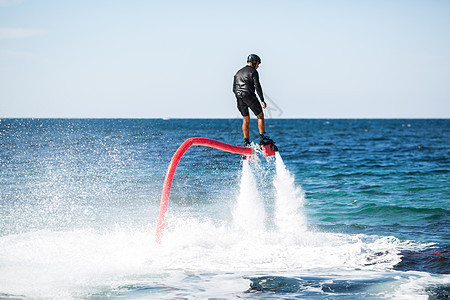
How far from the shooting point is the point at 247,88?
10414mm

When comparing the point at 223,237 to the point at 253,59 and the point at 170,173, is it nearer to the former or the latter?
the point at 170,173

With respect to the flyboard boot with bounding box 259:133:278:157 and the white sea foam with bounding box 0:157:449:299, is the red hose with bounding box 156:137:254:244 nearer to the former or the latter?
the white sea foam with bounding box 0:157:449:299

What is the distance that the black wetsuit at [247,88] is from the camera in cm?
1029

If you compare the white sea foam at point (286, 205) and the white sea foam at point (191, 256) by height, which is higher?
the white sea foam at point (286, 205)

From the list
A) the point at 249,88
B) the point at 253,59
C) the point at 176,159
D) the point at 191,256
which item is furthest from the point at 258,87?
the point at 191,256

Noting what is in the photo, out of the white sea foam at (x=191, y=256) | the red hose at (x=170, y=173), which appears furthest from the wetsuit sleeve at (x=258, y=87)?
the white sea foam at (x=191, y=256)

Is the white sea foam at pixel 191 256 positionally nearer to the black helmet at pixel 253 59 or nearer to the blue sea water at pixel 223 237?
the blue sea water at pixel 223 237

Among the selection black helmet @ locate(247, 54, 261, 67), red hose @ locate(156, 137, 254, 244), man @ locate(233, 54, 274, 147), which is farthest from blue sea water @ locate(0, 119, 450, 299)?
black helmet @ locate(247, 54, 261, 67)

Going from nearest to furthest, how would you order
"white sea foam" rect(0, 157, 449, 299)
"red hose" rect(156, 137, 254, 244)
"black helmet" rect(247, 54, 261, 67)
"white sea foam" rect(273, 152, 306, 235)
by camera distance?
"white sea foam" rect(0, 157, 449, 299) → "red hose" rect(156, 137, 254, 244) → "black helmet" rect(247, 54, 261, 67) → "white sea foam" rect(273, 152, 306, 235)

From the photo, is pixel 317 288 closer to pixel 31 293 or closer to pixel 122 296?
pixel 122 296

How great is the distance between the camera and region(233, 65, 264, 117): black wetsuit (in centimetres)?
1029

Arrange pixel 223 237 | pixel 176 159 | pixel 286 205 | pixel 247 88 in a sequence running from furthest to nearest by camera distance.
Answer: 1. pixel 286 205
2. pixel 247 88
3. pixel 223 237
4. pixel 176 159

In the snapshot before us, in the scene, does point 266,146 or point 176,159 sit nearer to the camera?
point 176,159

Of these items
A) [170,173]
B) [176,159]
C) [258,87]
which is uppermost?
[258,87]
